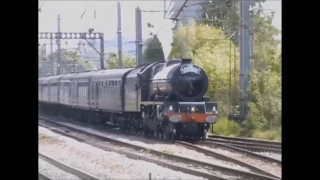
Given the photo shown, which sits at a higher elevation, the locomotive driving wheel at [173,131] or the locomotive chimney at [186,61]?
the locomotive chimney at [186,61]

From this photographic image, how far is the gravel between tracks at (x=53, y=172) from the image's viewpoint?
6395 mm

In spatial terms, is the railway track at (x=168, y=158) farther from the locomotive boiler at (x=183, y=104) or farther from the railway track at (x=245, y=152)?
the locomotive boiler at (x=183, y=104)

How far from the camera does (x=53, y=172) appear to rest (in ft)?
→ 22.0

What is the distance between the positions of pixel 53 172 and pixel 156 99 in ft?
11.5

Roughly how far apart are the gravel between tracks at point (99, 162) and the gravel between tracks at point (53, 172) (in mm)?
300

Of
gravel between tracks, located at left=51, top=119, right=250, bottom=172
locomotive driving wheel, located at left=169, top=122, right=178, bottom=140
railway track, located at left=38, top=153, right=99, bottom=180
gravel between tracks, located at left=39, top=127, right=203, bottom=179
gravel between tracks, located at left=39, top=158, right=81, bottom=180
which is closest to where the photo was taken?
railway track, located at left=38, top=153, right=99, bottom=180

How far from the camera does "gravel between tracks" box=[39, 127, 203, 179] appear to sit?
21.6 feet

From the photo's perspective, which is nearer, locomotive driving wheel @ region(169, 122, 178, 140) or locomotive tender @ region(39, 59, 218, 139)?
locomotive driving wheel @ region(169, 122, 178, 140)

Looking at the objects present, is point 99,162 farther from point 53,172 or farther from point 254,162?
point 254,162

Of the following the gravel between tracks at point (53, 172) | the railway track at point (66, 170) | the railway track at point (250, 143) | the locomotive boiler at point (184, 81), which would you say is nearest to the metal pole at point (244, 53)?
the railway track at point (250, 143)

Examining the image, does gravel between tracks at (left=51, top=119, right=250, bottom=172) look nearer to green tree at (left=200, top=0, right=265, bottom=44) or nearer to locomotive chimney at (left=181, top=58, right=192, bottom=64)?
A: locomotive chimney at (left=181, top=58, right=192, bottom=64)

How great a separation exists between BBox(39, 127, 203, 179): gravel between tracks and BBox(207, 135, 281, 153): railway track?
6.04 feet

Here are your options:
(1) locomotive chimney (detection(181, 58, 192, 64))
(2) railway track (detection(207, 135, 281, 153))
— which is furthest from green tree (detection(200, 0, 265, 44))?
(2) railway track (detection(207, 135, 281, 153))

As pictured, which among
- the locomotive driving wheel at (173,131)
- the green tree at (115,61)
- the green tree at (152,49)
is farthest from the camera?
the green tree at (115,61)
